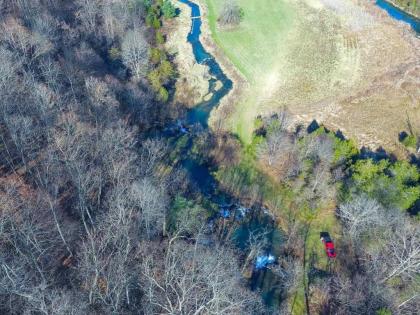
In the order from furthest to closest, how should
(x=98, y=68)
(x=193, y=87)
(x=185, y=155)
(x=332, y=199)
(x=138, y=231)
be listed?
(x=193, y=87) → (x=98, y=68) → (x=185, y=155) → (x=332, y=199) → (x=138, y=231)

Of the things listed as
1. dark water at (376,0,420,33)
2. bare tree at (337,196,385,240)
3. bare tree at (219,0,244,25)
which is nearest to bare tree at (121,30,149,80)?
bare tree at (219,0,244,25)

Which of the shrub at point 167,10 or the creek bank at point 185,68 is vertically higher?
the shrub at point 167,10

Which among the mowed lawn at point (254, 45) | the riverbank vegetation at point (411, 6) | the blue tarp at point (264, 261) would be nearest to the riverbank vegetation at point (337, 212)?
the blue tarp at point (264, 261)

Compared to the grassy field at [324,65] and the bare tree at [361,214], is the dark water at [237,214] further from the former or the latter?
the bare tree at [361,214]

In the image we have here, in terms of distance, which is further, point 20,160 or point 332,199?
point 332,199

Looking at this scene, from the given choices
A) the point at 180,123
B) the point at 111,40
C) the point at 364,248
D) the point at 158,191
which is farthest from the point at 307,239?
the point at 111,40

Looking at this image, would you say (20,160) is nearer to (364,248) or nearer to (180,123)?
(180,123)
